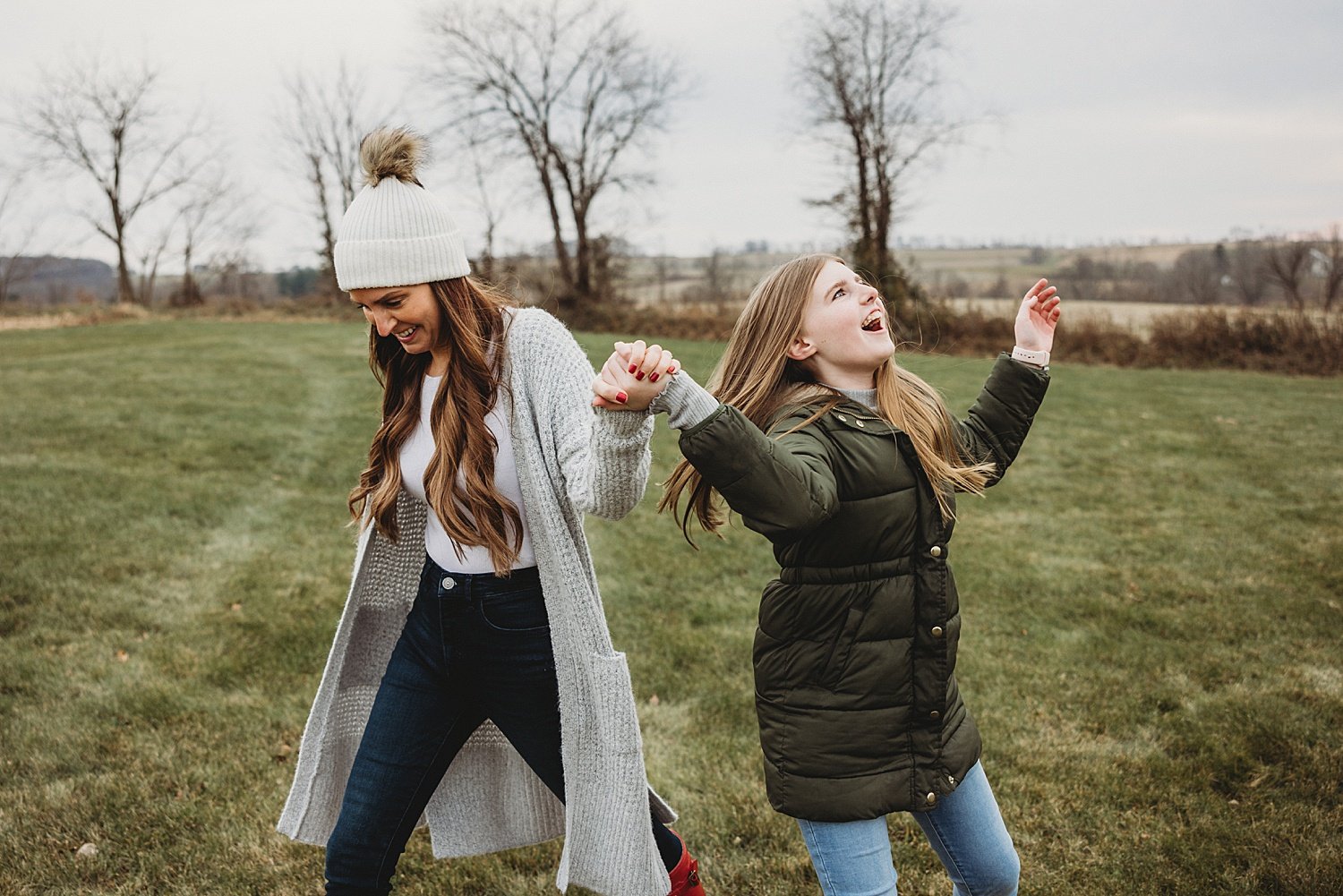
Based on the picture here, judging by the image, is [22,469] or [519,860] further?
[22,469]

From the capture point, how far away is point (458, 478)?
7.93 feet

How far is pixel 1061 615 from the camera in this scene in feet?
20.1

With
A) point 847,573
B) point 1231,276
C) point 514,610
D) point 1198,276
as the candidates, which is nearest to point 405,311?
point 514,610

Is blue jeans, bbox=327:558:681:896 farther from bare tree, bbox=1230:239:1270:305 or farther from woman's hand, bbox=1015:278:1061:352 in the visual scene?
bare tree, bbox=1230:239:1270:305

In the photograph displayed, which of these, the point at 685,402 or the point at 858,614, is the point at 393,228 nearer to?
the point at 685,402

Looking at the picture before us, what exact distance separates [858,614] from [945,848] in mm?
669

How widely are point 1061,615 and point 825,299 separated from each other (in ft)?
15.1

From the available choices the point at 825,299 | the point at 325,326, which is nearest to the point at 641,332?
the point at 325,326

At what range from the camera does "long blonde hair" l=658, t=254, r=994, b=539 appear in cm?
225

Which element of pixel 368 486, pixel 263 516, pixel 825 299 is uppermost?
pixel 825 299

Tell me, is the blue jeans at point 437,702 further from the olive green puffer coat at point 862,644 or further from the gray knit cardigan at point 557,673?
the olive green puffer coat at point 862,644

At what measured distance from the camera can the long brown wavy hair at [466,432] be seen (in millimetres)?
2355

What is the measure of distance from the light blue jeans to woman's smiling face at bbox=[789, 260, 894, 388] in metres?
1.01

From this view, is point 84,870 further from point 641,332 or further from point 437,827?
point 641,332
